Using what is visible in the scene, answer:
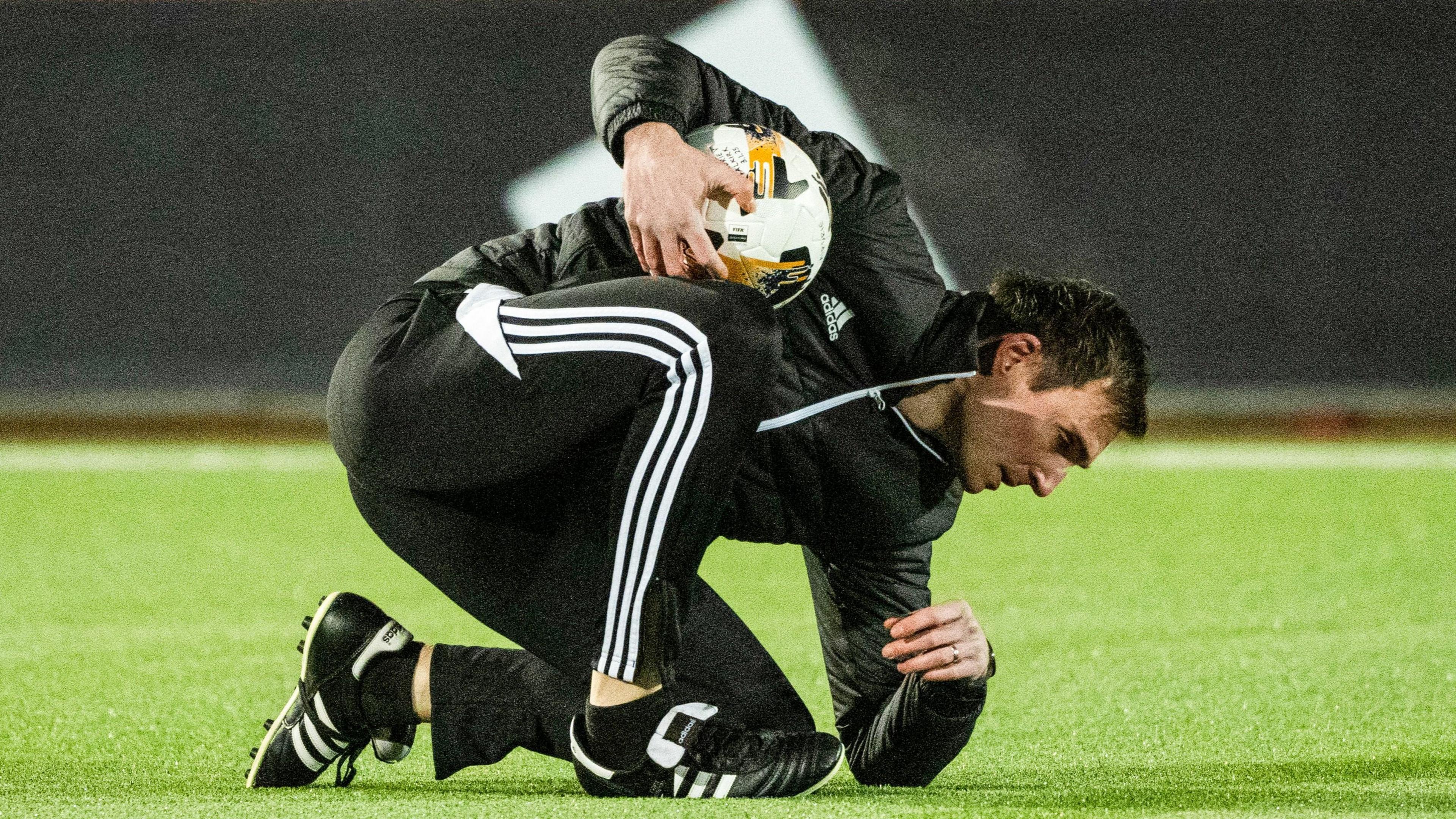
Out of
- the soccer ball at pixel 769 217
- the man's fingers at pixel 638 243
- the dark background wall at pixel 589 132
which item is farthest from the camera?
the dark background wall at pixel 589 132

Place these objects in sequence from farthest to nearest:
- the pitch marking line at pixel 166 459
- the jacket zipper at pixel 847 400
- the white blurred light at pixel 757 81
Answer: the white blurred light at pixel 757 81 → the pitch marking line at pixel 166 459 → the jacket zipper at pixel 847 400

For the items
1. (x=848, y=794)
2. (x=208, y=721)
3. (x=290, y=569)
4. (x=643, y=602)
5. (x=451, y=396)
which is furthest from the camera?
(x=290, y=569)

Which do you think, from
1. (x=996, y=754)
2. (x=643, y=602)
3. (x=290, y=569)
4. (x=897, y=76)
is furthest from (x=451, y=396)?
(x=897, y=76)

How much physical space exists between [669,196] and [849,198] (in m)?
0.43

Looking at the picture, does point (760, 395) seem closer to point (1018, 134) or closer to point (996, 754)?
point (996, 754)

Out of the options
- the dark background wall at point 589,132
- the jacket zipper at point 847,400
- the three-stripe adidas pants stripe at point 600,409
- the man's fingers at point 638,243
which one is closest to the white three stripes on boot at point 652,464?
the three-stripe adidas pants stripe at point 600,409

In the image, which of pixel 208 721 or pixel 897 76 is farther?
pixel 897 76

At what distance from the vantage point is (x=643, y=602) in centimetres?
173

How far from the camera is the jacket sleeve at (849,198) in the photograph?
6.55ft

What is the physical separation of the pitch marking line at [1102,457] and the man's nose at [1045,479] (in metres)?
4.69

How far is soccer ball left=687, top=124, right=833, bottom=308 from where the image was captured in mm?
1944

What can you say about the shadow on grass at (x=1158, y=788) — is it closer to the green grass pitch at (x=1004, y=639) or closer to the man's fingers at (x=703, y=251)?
the green grass pitch at (x=1004, y=639)

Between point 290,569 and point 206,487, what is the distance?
1.87m

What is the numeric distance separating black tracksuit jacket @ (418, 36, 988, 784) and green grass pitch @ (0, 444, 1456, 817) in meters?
0.12
